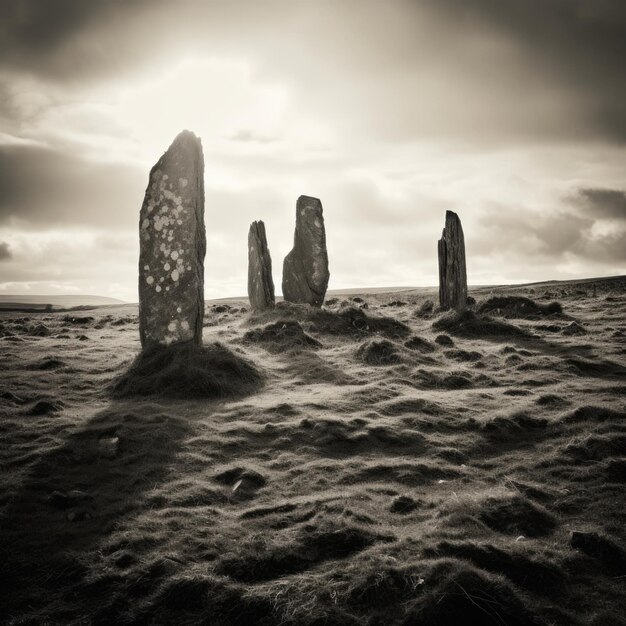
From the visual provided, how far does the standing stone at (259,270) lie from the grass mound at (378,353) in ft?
23.6

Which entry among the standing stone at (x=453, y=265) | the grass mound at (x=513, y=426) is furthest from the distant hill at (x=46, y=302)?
the grass mound at (x=513, y=426)

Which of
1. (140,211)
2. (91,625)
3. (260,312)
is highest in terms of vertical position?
(140,211)

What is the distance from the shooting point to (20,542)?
490 cm

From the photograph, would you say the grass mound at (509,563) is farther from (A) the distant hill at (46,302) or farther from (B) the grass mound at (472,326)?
(A) the distant hill at (46,302)

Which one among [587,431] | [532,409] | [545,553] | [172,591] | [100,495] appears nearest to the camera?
[172,591]

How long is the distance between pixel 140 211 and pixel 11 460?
6.82 metres

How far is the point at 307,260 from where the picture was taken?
2147cm

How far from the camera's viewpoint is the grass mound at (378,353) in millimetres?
12656

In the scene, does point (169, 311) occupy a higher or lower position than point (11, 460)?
higher

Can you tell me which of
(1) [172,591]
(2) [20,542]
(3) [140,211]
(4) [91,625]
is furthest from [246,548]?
(3) [140,211]

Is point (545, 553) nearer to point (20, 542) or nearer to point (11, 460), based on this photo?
point (20, 542)

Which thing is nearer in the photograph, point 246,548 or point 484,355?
point 246,548

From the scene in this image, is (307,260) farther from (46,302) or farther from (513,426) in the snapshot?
(46,302)

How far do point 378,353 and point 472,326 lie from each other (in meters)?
5.57
